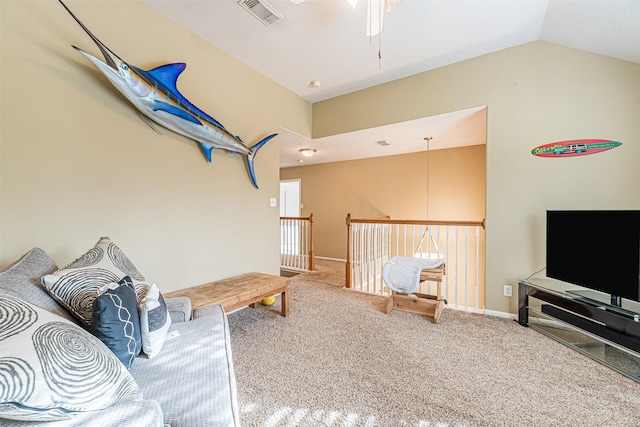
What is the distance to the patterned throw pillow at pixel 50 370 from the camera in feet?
2.03

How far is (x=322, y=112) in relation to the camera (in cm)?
402

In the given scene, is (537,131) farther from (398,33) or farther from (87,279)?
(87,279)

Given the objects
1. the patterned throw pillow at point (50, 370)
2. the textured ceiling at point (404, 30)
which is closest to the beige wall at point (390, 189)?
the textured ceiling at point (404, 30)

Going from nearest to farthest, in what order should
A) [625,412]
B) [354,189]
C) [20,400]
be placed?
[20,400], [625,412], [354,189]

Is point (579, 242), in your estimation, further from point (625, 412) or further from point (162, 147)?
point (162, 147)

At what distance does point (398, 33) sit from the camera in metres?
2.46

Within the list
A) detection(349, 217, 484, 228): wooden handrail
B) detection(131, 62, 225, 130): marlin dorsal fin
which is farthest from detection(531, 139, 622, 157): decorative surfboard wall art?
detection(131, 62, 225, 130): marlin dorsal fin

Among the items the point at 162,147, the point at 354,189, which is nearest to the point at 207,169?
the point at 162,147

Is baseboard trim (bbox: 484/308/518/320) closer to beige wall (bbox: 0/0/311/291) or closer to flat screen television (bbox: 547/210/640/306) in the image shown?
flat screen television (bbox: 547/210/640/306)

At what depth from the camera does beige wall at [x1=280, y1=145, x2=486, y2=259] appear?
4785 mm

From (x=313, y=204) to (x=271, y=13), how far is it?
4.59 metres

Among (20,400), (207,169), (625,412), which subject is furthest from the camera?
(207,169)

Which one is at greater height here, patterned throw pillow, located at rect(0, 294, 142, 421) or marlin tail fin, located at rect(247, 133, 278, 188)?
marlin tail fin, located at rect(247, 133, 278, 188)

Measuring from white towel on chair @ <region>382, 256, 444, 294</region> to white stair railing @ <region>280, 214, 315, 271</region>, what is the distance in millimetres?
2284
